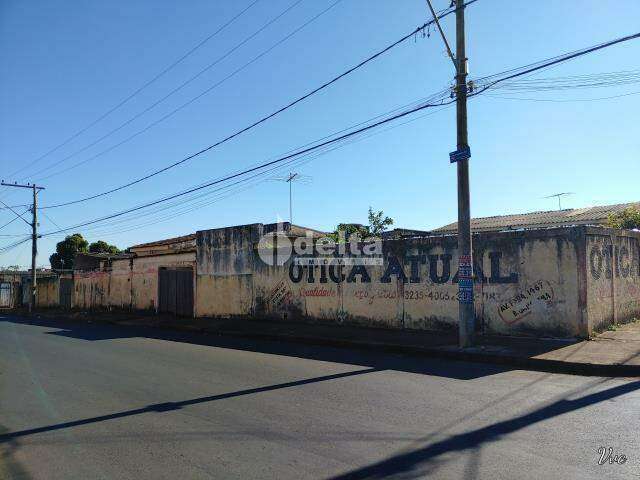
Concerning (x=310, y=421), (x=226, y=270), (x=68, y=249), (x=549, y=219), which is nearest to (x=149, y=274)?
(x=226, y=270)

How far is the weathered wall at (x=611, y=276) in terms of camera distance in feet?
36.9

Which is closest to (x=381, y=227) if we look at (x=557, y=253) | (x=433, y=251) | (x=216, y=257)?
(x=216, y=257)

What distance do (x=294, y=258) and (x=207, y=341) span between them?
4498 millimetres

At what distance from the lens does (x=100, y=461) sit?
4.59m

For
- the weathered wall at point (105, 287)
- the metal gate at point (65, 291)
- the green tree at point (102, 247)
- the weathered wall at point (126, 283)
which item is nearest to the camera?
the weathered wall at point (126, 283)

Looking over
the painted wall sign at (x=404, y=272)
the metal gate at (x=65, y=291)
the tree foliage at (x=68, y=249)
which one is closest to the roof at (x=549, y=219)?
the painted wall sign at (x=404, y=272)

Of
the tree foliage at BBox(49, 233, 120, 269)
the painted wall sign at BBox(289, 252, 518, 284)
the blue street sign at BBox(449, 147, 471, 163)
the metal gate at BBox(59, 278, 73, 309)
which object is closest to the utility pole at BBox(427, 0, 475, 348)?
the blue street sign at BBox(449, 147, 471, 163)

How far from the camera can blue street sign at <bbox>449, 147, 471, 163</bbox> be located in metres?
10.2

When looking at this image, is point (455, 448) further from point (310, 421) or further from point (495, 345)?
point (495, 345)

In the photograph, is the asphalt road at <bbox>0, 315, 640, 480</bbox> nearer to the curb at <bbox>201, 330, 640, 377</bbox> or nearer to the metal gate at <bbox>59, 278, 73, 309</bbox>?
the curb at <bbox>201, 330, 640, 377</bbox>

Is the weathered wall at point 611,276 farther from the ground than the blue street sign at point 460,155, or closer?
closer

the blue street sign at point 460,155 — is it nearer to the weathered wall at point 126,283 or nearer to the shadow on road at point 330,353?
the shadow on road at point 330,353

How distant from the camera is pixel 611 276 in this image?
12219mm

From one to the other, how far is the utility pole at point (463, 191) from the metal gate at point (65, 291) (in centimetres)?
3068
